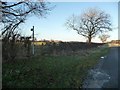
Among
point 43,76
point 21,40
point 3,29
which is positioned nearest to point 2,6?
point 3,29

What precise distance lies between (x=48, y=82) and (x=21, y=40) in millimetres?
8873

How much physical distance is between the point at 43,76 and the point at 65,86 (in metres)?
1.75

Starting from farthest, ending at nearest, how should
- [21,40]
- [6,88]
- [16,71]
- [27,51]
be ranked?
[27,51], [21,40], [16,71], [6,88]

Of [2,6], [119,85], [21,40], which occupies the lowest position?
[119,85]

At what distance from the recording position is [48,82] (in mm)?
11312

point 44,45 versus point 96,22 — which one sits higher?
point 96,22

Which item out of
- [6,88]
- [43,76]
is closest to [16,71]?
[43,76]

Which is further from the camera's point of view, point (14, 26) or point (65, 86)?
point (14, 26)

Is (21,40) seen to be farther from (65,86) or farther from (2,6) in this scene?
(65,86)

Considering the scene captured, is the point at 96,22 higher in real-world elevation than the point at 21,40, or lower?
higher

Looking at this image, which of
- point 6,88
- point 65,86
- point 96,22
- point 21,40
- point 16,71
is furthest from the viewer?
point 96,22

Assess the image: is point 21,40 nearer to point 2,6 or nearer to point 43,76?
point 2,6

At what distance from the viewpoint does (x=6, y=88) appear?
32.0ft

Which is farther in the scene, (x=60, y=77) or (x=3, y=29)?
(x=3, y=29)
